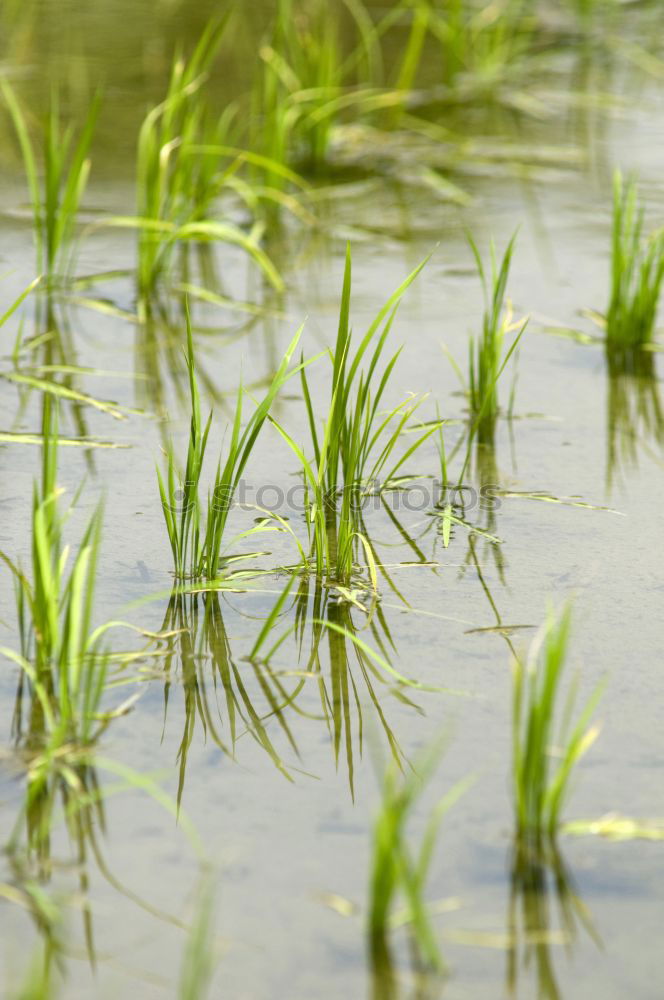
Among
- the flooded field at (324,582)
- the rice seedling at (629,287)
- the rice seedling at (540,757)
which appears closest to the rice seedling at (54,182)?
the flooded field at (324,582)

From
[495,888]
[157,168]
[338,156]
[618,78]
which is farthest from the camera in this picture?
[618,78]

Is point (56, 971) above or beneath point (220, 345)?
beneath

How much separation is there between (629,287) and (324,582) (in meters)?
1.36

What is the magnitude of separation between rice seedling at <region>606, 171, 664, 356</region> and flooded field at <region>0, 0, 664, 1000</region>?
0.7 inches

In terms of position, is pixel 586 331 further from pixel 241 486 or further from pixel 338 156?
pixel 338 156

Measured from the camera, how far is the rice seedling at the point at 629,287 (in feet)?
9.46

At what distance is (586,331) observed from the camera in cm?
324

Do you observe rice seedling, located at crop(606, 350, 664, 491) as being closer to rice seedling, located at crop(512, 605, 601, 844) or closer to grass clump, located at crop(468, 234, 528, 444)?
grass clump, located at crop(468, 234, 528, 444)

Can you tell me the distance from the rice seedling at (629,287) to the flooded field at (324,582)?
0.06 ft

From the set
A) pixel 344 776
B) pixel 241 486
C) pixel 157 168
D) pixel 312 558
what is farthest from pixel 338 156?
pixel 344 776

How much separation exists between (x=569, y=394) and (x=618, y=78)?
3167 millimetres

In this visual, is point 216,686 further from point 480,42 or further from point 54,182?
point 480,42

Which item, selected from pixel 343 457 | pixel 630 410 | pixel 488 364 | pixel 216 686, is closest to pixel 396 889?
pixel 216 686

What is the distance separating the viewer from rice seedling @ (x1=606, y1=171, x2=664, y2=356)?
2.88 metres
